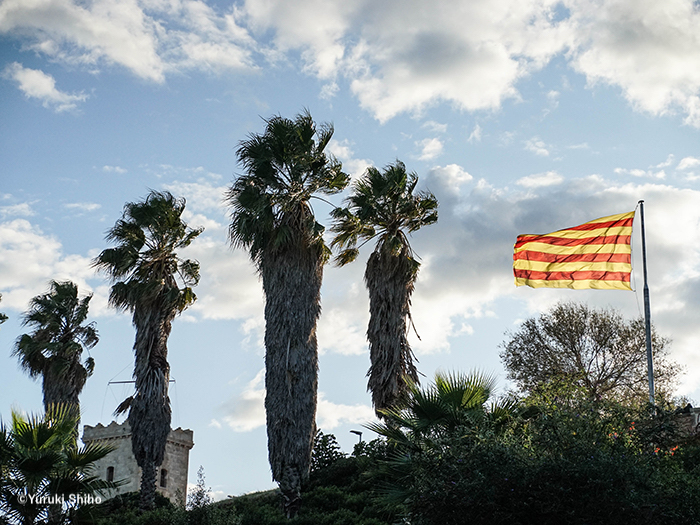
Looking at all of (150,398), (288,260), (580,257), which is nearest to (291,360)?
(288,260)

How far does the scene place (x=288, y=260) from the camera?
84.0 feet

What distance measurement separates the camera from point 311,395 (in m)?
24.5

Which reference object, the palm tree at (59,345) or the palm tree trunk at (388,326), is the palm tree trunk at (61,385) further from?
the palm tree trunk at (388,326)

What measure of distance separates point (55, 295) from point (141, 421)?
12878 mm

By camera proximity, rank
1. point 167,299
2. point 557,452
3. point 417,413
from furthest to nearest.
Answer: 1. point 167,299
2. point 417,413
3. point 557,452

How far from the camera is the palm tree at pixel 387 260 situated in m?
25.7

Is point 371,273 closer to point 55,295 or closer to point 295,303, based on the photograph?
point 295,303

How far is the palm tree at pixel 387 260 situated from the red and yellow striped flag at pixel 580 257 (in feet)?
20.8

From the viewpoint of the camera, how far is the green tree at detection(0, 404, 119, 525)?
1350cm

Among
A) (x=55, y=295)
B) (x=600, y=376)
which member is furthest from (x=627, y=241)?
(x=55, y=295)

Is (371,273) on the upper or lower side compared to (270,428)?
upper

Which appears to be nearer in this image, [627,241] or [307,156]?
[627,241]

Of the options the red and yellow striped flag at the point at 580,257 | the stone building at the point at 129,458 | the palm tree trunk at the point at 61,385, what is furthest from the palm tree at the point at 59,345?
the red and yellow striped flag at the point at 580,257

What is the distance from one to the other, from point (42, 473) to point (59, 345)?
78.3 feet
